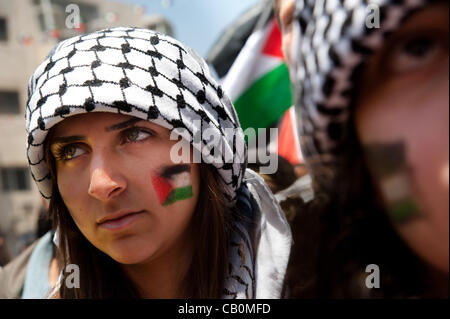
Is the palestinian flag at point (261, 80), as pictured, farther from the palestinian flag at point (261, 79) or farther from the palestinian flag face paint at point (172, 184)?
the palestinian flag face paint at point (172, 184)

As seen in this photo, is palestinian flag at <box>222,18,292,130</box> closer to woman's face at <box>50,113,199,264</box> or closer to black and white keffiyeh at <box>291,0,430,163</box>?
woman's face at <box>50,113,199,264</box>

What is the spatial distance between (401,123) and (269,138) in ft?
4.82

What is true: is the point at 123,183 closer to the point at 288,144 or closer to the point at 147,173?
the point at 147,173

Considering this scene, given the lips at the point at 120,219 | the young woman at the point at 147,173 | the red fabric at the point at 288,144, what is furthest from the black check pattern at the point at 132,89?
the red fabric at the point at 288,144

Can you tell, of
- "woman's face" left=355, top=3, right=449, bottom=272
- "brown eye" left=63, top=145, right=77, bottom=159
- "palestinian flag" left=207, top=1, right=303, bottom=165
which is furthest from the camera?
"palestinian flag" left=207, top=1, right=303, bottom=165

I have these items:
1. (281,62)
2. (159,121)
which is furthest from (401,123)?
(281,62)

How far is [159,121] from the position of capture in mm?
1136

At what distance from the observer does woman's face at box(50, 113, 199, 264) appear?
1116 millimetres

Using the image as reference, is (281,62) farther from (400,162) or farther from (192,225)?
(400,162)

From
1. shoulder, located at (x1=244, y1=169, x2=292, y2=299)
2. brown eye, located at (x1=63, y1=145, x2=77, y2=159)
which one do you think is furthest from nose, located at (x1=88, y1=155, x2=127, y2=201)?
shoulder, located at (x1=244, y1=169, x2=292, y2=299)

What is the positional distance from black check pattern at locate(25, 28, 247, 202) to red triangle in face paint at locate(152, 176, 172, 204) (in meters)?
0.13

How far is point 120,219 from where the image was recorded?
3.69 feet

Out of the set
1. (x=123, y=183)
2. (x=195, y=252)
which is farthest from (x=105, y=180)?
(x=195, y=252)

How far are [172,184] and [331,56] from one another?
60cm
